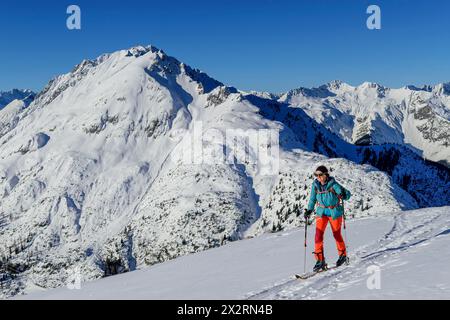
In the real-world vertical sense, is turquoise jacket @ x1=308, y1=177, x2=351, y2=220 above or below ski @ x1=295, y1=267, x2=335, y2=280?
above

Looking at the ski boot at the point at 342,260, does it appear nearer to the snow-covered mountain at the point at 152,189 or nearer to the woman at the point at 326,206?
Answer: the woman at the point at 326,206

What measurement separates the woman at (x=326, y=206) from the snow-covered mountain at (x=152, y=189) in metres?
86.7

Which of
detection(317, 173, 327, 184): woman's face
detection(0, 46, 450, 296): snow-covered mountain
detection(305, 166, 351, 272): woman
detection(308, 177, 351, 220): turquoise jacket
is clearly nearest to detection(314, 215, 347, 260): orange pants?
detection(305, 166, 351, 272): woman

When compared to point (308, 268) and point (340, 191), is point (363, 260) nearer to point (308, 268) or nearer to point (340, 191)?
point (308, 268)

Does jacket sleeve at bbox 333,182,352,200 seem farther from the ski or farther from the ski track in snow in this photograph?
the ski

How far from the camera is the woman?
16.0m

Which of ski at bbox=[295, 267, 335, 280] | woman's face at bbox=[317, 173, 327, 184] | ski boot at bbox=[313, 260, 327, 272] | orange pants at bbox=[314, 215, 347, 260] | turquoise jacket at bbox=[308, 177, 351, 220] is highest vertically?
woman's face at bbox=[317, 173, 327, 184]

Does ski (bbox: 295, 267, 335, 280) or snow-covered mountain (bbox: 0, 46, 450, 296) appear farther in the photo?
snow-covered mountain (bbox: 0, 46, 450, 296)

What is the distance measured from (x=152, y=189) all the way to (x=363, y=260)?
137 m

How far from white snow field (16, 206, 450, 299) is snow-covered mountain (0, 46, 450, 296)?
79472 mm

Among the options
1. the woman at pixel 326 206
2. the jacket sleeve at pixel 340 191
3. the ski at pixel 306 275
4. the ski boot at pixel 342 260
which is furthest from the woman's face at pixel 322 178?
the ski at pixel 306 275

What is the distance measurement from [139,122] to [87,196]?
1668 inches

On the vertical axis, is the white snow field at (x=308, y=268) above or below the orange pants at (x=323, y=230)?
below

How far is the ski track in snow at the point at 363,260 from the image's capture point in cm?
1305
